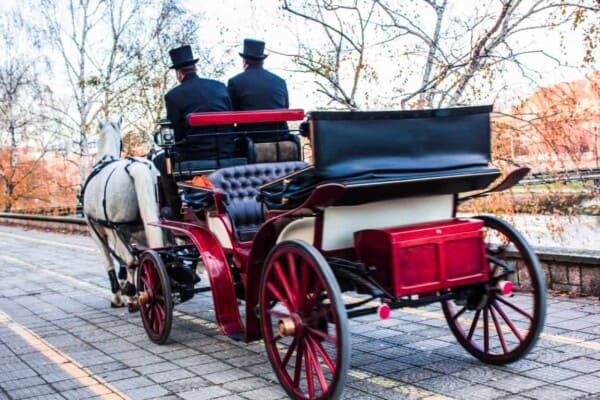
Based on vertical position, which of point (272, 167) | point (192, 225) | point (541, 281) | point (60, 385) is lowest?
point (60, 385)

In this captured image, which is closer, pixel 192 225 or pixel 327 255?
pixel 327 255

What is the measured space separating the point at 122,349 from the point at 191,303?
206 cm

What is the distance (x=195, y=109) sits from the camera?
639 centimetres

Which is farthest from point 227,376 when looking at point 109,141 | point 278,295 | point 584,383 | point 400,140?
point 109,141

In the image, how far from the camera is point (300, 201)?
4340 millimetres

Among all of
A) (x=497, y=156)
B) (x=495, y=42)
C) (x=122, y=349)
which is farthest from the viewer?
(x=497, y=156)

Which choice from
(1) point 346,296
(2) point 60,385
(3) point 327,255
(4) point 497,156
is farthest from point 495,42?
(2) point 60,385

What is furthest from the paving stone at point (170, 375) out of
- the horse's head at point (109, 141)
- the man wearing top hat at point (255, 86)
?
the horse's head at point (109, 141)

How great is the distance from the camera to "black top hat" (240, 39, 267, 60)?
Result: 690cm

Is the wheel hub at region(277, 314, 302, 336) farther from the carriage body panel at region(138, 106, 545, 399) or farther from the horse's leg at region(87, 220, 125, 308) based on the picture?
the horse's leg at region(87, 220, 125, 308)

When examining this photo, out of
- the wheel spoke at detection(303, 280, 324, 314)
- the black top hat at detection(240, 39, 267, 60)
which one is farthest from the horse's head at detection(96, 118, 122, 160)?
the wheel spoke at detection(303, 280, 324, 314)

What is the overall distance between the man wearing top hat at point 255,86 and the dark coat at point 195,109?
0.28 meters

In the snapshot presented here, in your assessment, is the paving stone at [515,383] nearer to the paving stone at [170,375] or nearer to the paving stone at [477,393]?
the paving stone at [477,393]

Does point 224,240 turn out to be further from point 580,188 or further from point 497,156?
point 580,188
